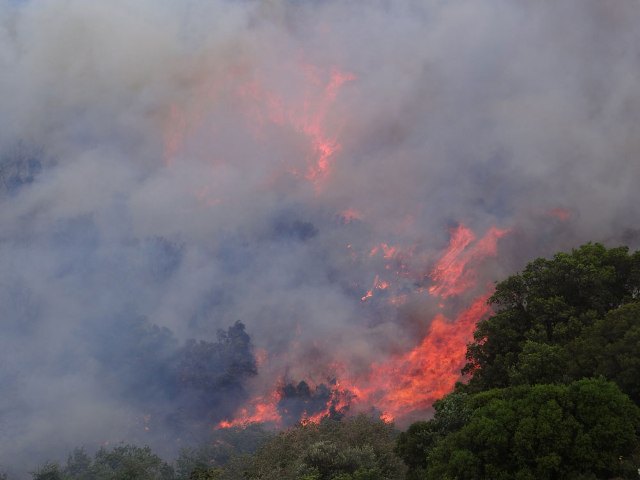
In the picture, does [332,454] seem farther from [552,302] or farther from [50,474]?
[50,474]

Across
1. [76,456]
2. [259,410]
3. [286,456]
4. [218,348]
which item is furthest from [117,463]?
[218,348]

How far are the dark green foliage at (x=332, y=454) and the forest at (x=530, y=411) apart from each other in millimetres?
139

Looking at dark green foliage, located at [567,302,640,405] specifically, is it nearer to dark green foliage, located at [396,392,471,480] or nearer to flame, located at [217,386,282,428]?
dark green foliage, located at [396,392,471,480]

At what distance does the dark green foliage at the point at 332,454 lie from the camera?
51.0m

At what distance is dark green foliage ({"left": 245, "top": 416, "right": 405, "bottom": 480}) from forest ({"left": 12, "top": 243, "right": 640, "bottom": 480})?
5.5 inches

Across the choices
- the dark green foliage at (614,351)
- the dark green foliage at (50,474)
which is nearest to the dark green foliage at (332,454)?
the dark green foliage at (614,351)

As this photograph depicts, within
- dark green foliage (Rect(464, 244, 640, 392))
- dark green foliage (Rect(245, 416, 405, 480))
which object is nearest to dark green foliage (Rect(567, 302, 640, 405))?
dark green foliage (Rect(464, 244, 640, 392))

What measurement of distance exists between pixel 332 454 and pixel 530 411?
2153cm

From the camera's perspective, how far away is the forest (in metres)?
35.8

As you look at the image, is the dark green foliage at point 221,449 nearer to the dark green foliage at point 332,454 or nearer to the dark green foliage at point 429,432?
the dark green foliage at point 332,454

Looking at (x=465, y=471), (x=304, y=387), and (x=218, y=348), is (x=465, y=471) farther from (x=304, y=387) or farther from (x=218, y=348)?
(x=218, y=348)

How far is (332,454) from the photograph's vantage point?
52188mm

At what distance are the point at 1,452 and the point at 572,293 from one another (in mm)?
131071

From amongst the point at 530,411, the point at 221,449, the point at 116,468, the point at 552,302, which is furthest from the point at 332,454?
the point at 221,449
